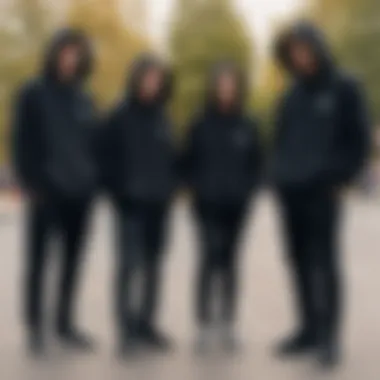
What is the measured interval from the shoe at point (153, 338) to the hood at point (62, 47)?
68cm

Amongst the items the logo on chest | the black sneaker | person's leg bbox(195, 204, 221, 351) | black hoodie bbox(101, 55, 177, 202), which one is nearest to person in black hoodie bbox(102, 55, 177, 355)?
black hoodie bbox(101, 55, 177, 202)

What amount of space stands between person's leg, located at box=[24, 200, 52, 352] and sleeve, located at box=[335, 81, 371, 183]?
2.47ft

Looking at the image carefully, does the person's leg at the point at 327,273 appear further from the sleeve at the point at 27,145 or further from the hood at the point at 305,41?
the sleeve at the point at 27,145

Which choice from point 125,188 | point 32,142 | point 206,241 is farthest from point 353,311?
point 32,142

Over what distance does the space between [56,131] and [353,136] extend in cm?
74

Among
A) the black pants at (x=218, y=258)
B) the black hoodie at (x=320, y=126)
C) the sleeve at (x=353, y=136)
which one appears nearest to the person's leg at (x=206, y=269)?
the black pants at (x=218, y=258)

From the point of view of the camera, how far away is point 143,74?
7.32ft

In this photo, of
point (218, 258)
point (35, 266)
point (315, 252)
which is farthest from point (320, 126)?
point (35, 266)

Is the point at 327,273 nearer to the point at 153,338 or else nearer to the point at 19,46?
the point at 153,338

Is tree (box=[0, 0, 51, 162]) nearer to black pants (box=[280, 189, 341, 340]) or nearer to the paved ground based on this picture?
the paved ground

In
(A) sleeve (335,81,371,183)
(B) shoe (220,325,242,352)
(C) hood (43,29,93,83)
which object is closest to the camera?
(A) sleeve (335,81,371,183)

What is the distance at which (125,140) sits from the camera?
2.24 meters

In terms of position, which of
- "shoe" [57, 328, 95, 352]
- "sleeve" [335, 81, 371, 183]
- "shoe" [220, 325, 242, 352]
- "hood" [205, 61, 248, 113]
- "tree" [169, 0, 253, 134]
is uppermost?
"tree" [169, 0, 253, 134]

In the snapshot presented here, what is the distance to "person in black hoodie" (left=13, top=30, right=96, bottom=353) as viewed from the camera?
87.9 inches
